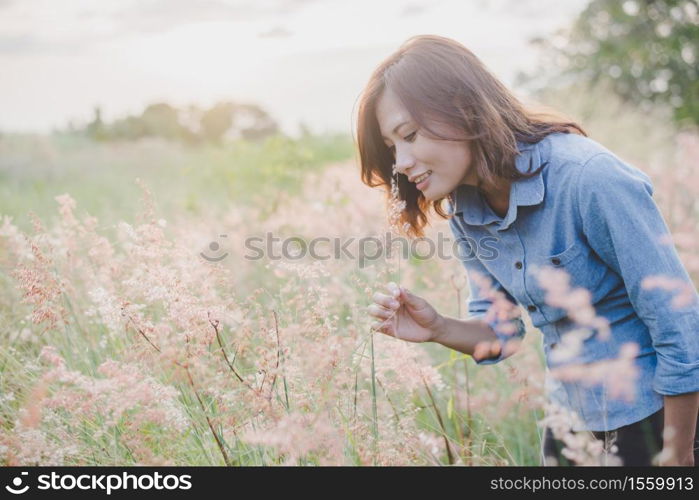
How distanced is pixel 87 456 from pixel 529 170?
1.47 metres

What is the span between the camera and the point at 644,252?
1.50 m

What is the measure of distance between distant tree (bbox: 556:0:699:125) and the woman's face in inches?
295

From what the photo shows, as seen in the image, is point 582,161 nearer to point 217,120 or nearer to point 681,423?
point 681,423

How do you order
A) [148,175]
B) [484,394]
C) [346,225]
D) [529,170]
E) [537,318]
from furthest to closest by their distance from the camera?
[148,175], [346,225], [484,394], [537,318], [529,170]

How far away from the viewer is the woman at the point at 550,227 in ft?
5.01

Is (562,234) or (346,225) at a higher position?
(562,234)

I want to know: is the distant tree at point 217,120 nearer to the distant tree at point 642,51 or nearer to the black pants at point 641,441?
the distant tree at point 642,51

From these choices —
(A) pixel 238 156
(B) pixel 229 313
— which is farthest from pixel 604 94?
(B) pixel 229 313

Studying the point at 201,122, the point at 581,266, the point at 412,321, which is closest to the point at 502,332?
the point at 412,321

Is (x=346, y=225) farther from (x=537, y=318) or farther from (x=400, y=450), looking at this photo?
(x=400, y=450)

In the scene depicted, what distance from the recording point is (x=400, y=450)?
5.33 feet

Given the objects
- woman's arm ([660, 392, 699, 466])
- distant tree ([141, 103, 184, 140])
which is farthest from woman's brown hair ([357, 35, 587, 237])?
distant tree ([141, 103, 184, 140])

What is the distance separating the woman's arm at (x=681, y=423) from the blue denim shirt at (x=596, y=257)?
0.04 metres
